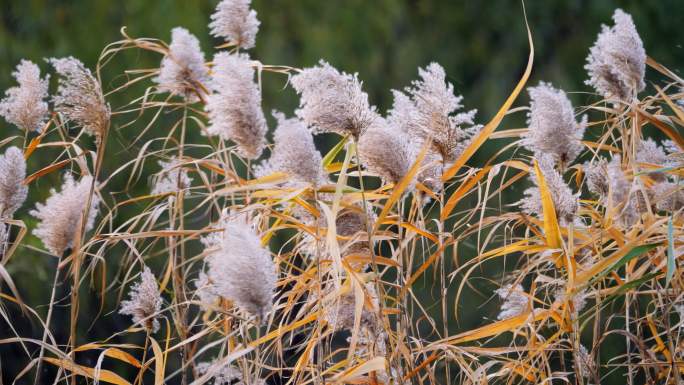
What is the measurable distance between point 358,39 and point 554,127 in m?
1.49

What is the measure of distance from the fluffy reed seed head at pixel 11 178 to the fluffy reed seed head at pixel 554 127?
2.12 feet

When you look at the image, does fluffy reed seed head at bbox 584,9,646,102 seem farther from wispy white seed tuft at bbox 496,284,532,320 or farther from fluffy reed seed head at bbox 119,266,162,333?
fluffy reed seed head at bbox 119,266,162,333

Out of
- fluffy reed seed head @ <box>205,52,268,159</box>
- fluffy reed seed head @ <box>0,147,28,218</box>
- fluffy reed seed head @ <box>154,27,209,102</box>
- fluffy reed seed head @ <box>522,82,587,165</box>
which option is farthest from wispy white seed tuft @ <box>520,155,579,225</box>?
fluffy reed seed head @ <box>0,147,28,218</box>

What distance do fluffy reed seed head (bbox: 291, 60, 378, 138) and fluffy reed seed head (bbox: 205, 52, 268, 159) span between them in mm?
61

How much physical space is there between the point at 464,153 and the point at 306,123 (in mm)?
216

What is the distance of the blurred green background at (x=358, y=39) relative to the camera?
92.5 inches

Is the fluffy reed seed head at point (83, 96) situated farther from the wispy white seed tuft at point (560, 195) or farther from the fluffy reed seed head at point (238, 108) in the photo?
the wispy white seed tuft at point (560, 195)

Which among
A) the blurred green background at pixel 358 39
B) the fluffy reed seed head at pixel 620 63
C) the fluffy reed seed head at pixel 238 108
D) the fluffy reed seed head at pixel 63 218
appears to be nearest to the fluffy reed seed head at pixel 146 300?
the fluffy reed seed head at pixel 63 218

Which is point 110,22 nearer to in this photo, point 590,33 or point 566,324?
point 590,33

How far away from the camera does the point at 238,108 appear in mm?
884

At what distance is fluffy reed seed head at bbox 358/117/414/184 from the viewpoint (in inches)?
35.8

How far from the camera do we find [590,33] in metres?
2.37

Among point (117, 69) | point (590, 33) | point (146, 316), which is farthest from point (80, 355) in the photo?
point (590, 33)

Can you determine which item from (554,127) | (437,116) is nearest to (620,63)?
(554,127)
